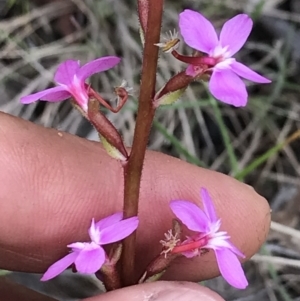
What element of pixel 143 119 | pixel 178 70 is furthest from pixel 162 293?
pixel 178 70

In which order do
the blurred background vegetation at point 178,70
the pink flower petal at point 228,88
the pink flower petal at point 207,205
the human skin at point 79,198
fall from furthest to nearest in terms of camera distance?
the blurred background vegetation at point 178,70, the human skin at point 79,198, the pink flower petal at point 207,205, the pink flower petal at point 228,88

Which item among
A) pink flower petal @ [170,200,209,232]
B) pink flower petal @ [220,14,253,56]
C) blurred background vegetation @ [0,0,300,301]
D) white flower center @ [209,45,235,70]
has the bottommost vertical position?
blurred background vegetation @ [0,0,300,301]

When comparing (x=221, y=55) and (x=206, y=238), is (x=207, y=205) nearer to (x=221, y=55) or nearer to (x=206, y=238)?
(x=206, y=238)

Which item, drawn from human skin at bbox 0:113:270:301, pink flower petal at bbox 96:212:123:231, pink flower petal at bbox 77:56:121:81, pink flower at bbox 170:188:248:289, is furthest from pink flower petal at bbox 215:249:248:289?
human skin at bbox 0:113:270:301

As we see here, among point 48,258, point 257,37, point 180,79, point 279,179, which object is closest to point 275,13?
point 257,37

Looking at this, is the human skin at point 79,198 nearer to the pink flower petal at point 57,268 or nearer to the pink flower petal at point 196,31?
the pink flower petal at point 57,268

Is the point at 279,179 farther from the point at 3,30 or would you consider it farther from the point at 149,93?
the point at 149,93

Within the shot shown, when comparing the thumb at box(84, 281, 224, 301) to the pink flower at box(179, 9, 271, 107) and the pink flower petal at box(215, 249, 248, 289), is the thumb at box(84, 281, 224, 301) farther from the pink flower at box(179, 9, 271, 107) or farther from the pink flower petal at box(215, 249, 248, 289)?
the pink flower at box(179, 9, 271, 107)

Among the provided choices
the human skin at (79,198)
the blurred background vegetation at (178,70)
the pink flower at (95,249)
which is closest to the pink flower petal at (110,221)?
the pink flower at (95,249)
